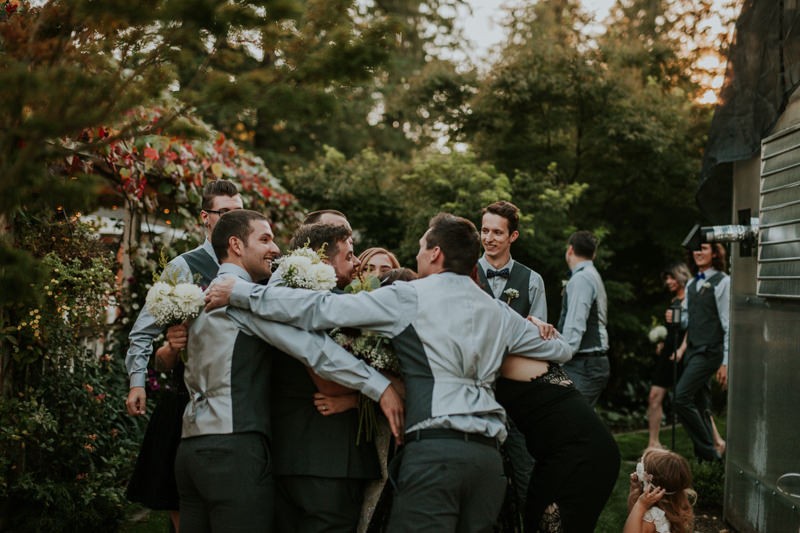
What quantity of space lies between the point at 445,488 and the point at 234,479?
875mm

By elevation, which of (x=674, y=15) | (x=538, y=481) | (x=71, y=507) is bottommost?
(x=71, y=507)

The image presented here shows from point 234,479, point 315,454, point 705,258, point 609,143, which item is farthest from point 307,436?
point 609,143

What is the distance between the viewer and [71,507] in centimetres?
523

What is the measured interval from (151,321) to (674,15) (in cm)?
1547

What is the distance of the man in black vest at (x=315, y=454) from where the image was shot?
3.57 metres

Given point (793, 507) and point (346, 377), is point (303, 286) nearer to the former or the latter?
point (346, 377)

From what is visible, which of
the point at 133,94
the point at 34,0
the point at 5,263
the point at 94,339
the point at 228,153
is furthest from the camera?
the point at 228,153

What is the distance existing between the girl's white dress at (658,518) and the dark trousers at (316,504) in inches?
64.9

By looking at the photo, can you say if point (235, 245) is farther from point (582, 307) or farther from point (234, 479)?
point (582, 307)

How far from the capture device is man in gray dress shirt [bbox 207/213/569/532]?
11.0 feet

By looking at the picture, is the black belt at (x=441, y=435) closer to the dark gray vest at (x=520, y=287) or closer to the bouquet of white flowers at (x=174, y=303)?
the bouquet of white flowers at (x=174, y=303)

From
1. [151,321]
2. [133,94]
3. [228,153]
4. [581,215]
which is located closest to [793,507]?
[151,321]

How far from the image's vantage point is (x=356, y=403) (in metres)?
3.71

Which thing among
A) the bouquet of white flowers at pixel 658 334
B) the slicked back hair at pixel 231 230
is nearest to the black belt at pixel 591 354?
the bouquet of white flowers at pixel 658 334
